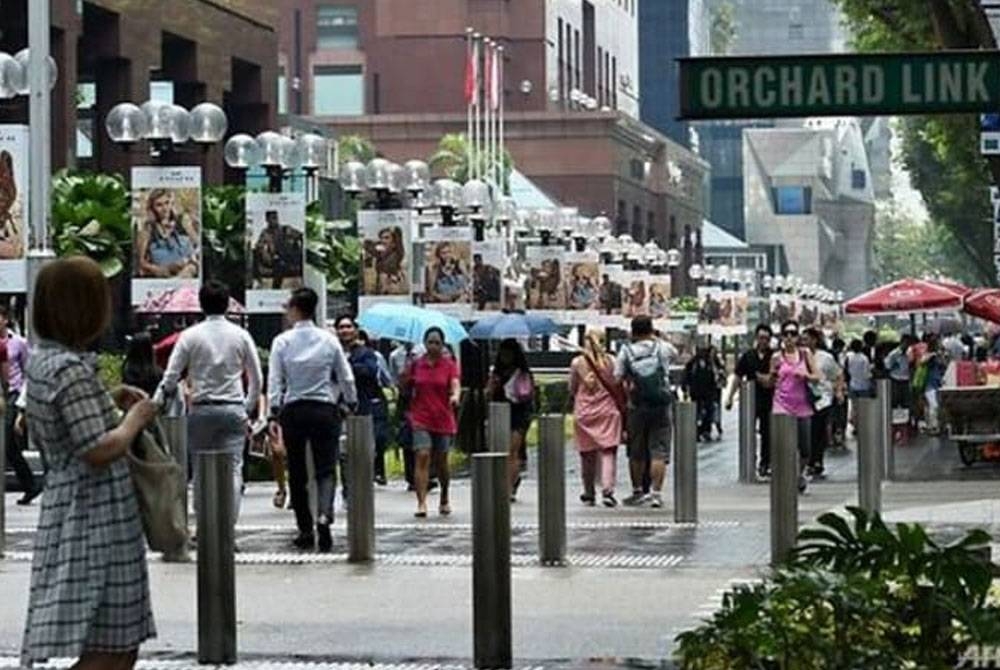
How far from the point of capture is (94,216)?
46.1 meters

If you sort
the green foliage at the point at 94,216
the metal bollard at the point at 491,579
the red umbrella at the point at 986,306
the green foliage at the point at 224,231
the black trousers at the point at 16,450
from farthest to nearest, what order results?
the green foliage at the point at 224,231 → the green foliage at the point at 94,216 → the red umbrella at the point at 986,306 → the black trousers at the point at 16,450 → the metal bollard at the point at 491,579

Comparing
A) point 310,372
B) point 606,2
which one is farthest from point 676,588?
point 606,2

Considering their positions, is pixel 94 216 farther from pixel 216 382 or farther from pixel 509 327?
pixel 216 382

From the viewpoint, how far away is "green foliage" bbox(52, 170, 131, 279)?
45625 mm

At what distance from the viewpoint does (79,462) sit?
902cm

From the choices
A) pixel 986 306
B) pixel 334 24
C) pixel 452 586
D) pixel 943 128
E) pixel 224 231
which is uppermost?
pixel 334 24

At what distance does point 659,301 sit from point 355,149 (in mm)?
26842

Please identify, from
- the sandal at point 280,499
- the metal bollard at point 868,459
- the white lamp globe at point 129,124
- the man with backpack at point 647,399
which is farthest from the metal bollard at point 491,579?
the white lamp globe at point 129,124

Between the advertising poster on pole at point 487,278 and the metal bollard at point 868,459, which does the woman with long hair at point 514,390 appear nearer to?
the metal bollard at point 868,459

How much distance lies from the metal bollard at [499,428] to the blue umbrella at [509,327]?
16.8 meters

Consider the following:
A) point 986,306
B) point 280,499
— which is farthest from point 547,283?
point 280,499

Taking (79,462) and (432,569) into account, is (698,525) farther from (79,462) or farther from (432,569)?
(79,462)

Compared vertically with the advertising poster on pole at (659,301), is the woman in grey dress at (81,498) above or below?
below

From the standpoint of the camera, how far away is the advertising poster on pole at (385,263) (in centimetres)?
4397
